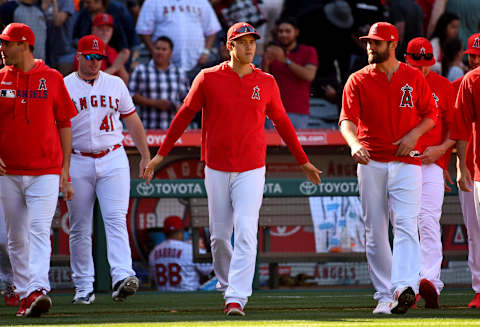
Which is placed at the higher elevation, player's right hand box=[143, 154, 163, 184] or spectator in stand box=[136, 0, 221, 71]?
spectator in stand box=[136, 0, 221, 71]

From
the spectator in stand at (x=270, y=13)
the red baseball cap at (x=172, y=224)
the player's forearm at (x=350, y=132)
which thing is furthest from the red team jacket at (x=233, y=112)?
the spectator in stand at (x=270, y=13)

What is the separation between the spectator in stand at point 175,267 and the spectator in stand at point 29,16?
3.38 metres

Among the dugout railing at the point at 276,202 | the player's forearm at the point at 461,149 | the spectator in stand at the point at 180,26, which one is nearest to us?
the player's forearm at the point at 461,149

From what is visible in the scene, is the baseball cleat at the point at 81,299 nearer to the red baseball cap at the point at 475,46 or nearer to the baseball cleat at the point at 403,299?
the baseball cleat at the point at 403,299

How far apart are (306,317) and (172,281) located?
451 centimetres

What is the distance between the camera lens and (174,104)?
42.4 ft

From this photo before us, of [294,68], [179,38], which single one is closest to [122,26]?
[179,38]

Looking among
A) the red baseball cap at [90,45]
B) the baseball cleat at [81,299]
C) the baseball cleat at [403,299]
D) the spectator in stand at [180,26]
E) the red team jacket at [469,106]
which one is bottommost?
the baseball cleat at [81,299]

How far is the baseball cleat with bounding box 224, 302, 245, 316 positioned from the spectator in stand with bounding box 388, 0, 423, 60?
7.37 metres

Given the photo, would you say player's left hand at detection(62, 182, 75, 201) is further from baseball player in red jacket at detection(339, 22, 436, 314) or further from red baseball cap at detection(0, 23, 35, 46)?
baseball player in red jacket at detection(339, 22, 436, 314)

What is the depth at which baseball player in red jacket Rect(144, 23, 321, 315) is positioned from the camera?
7512 millimetres

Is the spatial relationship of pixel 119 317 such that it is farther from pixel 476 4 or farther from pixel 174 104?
pixel 476 4

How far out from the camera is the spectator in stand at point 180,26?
A: 13.5 metres

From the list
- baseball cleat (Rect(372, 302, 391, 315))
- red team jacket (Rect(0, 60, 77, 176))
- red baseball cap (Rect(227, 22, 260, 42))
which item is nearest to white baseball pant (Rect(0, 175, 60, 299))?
red team jacket (Rect(0, 60, 77, 176))
